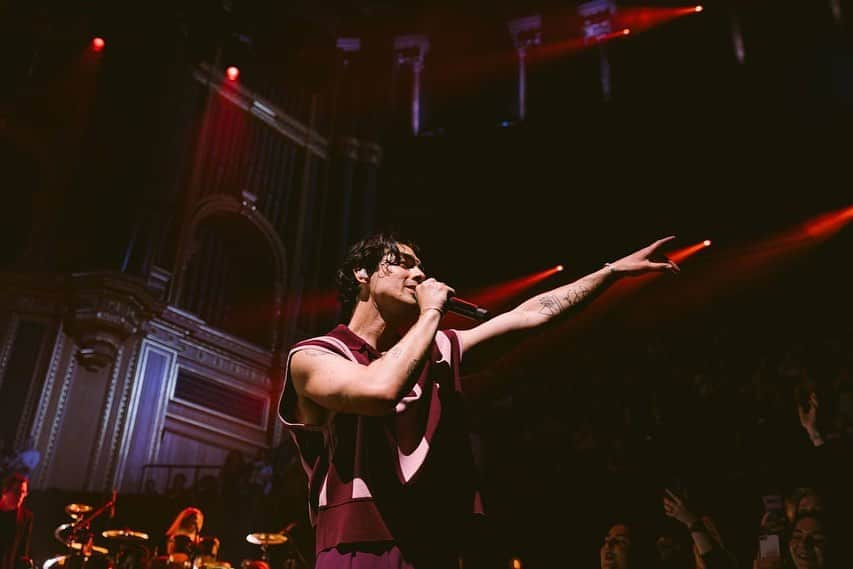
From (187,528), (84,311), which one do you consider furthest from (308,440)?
(84,311)

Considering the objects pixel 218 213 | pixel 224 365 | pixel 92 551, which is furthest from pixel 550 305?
pixel 218 213

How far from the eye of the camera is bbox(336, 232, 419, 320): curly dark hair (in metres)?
2.00

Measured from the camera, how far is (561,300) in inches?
81.5

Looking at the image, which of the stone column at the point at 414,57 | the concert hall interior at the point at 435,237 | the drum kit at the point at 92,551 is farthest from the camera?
the stone column at the point at 414,57

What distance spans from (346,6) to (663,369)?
10580 mm

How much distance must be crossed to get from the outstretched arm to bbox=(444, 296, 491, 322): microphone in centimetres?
3

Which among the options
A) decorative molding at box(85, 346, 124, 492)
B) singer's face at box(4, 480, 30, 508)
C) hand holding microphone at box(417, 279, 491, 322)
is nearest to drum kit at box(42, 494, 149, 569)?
singer's face at box(4, 480, 30, 508)

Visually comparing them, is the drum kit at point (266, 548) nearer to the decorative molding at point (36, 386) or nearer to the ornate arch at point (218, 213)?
the decorative molding at point (36, 386)

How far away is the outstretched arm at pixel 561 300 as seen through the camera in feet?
6.54

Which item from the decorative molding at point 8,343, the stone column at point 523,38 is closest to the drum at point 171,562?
the decorative molding at point 8,343

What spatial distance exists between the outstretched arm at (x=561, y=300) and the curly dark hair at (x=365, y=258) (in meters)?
0.31

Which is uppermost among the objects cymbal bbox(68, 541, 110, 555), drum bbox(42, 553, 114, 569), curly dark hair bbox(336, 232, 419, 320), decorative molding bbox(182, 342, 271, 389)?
decorative molding bbox(182, 342, 271, 389)

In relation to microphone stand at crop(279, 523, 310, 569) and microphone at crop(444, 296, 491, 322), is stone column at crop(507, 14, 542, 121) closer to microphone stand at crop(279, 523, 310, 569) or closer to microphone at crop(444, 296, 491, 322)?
microphone stand at crop(279, 523, 310, 569)

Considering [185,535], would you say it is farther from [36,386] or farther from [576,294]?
[576,294]
